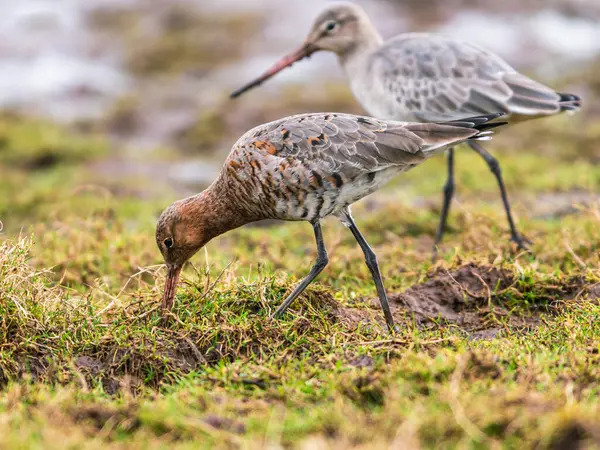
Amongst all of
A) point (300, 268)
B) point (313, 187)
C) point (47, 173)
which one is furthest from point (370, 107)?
point (47, 173)

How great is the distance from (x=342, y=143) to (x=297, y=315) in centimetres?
114

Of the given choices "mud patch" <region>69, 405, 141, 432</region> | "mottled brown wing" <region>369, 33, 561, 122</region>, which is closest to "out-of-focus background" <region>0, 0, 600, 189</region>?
"mottled brown wing" <region>369, 33, 561, 122</region>

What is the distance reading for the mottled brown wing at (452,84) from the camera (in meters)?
7.35

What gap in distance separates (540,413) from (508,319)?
6.78 ft

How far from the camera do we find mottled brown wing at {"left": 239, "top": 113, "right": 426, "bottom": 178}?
5.33 m

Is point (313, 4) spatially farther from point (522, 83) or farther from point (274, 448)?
point (274, 448)

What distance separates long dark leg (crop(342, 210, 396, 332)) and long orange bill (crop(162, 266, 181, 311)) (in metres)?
1.18

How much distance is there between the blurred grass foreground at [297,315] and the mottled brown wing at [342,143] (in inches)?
33.6

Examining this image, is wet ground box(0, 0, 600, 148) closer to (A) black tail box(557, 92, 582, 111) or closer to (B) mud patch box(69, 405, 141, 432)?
(A) black tail box(557, 92, 582, 111)

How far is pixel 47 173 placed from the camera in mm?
12008

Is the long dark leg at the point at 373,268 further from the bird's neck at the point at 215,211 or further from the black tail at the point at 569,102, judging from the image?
the black tail at the point at 569,102

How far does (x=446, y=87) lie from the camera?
7539 millimetres

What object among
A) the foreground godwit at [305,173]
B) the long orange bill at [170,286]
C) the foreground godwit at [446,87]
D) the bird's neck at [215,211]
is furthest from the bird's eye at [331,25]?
the long orange bill at [170,286]

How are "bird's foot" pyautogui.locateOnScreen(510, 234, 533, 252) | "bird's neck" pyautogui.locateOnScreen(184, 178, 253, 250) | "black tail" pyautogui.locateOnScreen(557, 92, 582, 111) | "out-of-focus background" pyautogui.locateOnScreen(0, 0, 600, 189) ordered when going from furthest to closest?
"out-of-focus background" pyautogui.locateOnScreen(0, 0, 600, 189), "black tail" pyautogui.locateOnScreen(557, 92, 582, 111), "bird's foot" pyautogui.locateOnScreen(510, 234, 533, 252), "bird's neck" pyautogui.locateOnScreen(184, 178, 253, 250)
